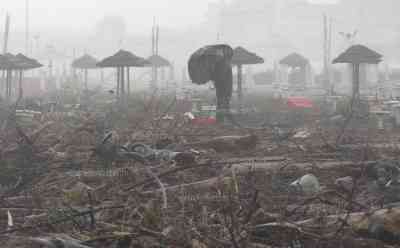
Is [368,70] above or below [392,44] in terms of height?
below

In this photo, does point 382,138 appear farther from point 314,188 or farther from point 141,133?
point 314,188

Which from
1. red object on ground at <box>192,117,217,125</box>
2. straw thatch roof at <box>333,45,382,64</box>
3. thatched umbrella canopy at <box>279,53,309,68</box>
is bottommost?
red object on ground at <box>192,117,217,125</box>

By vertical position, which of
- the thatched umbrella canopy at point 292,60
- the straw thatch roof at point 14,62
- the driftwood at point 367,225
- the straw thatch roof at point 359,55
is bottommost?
the driftwood at point 367,225

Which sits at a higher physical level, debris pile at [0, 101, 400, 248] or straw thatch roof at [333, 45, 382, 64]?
straw thatch roof at [333, 45, 382, 64]

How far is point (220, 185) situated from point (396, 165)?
186 cm

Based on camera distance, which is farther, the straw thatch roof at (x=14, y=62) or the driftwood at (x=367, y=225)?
the straw thatch roof at (x=14, y=62)

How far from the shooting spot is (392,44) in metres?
50.6

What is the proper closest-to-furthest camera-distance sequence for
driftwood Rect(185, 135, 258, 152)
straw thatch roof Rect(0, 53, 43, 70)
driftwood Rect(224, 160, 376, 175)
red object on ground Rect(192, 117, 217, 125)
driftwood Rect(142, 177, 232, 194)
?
driftwood Rect(142, 177, 232, 194) < driftwood Rect(224, 160, 376, 175) < driftwood Rect(185, 135, 258, 152) < red object on ground Rect(192, 117, 217, 125) < straw thatch roof Rect(0, 53, 43, 70)

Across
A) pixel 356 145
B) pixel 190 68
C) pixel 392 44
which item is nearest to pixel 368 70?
pixel 392 44

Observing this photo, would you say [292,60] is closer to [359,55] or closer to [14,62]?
[359,55]

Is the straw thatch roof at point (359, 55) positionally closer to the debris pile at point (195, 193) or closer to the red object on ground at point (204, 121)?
the red object on ground at point (204, 121)

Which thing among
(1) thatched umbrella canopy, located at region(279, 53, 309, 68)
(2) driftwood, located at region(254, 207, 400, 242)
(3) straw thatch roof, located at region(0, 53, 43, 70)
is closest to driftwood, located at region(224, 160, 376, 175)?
(2) driftwood, located at region(254, 207, 400, 242)

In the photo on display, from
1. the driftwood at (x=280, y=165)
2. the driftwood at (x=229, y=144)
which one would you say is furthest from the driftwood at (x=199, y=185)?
the driftwood at (x=229, y=144)

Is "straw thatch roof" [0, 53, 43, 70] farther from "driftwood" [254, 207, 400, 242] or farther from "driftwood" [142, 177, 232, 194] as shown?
"driftwood" [254, 207, 400, 242]
